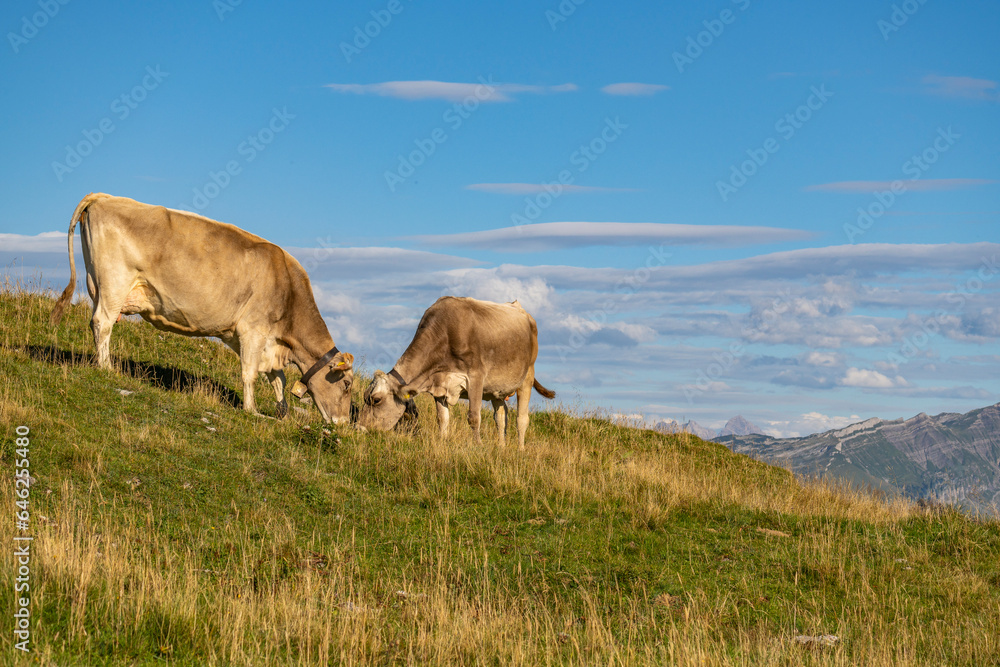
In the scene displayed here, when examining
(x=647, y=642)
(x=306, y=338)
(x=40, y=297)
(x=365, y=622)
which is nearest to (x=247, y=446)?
(x=306, y=338)

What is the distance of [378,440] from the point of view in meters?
15.0

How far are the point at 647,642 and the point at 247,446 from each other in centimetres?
756

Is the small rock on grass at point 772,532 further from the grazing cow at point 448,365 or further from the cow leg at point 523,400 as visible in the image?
the cow leg at point 523,400

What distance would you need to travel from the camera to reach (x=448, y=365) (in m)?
16.9

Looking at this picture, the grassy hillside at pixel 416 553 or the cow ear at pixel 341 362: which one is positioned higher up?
the cow ear at pixel 341 362

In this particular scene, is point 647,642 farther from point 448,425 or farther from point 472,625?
point 448,425

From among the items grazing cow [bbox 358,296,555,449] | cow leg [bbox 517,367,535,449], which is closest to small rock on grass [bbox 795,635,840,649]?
grazing cow [bbox 358,296,555,449]

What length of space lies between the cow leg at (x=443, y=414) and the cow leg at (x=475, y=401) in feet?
1.60

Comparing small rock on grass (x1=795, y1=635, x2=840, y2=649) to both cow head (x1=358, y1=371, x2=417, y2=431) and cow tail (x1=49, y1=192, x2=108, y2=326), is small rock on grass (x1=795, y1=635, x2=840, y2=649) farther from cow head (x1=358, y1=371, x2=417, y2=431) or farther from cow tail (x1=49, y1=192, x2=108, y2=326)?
cow tail (x1=49, y1=192, x2=108, y2=326)

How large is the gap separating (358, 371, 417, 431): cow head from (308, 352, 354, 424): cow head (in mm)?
389

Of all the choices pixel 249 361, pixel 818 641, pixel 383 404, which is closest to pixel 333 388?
pixel 383 404

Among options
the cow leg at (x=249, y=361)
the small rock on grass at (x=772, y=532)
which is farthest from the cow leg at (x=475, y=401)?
the small rock on grass at (x=772, y=532)

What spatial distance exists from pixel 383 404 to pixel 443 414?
1248 mm

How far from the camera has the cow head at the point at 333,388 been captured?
52.9 ft
